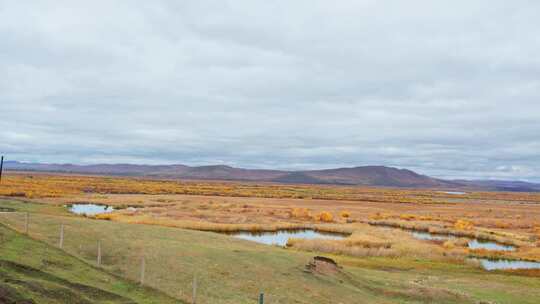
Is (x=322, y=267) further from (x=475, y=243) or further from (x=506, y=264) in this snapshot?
(x=475, y=243)

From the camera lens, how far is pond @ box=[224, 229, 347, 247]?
57.4 m

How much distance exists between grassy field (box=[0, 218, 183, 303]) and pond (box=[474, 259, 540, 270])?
3530 centimetres

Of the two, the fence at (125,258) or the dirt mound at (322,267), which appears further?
the dirt mound at (322,267)

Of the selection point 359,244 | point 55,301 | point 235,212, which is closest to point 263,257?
point 55,301

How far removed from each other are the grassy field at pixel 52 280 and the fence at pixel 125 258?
1.17 meters

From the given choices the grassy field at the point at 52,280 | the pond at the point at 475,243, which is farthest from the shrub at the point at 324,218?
the grassy field at the point at 52,280

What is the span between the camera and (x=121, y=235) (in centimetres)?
3384

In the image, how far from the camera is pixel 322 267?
101 feet

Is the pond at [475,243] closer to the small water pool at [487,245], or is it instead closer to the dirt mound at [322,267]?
the small water pool at [487,245]

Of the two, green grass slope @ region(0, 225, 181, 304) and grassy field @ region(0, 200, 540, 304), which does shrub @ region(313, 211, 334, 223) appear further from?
green grass slope @ region(0, 225, 181, 304)

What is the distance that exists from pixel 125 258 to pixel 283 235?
3625cm

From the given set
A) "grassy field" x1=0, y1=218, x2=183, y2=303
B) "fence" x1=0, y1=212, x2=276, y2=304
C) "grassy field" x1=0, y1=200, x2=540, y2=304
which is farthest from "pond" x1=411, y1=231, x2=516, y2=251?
"grassy field" x1=0, y1=218, x2=183, y2=303

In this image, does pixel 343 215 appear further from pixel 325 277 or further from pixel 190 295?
pixel 190 295

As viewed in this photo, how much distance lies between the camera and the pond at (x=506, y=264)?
44719 mm
